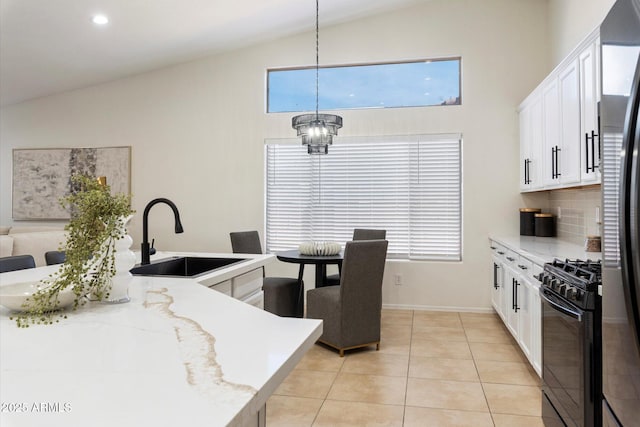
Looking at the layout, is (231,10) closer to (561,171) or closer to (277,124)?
(277,124)

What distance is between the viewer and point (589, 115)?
290cm

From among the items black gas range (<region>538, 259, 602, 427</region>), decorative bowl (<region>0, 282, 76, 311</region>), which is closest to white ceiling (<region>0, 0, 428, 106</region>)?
decorative bowl (<region>0, 282, 76, 311</region>)

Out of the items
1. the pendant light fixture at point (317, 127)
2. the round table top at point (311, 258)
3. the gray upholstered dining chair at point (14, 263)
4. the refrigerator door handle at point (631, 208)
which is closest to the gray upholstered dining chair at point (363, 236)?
the round table top at point (311, 258)

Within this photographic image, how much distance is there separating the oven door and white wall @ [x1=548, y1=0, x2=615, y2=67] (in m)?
2.35

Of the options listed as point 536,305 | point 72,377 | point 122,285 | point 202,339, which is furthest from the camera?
point 536,305

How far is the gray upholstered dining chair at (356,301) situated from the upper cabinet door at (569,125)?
1503mm

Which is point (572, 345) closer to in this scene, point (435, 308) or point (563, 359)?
point (563, 359)

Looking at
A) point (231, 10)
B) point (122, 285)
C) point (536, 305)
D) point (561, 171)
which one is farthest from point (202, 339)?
point (231, 10)

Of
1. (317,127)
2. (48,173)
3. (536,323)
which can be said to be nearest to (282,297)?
(317,127)

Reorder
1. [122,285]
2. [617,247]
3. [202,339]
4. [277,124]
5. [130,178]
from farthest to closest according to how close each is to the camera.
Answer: [130,178] < [277,124] < [122,285] < [202,339] < [617,247]

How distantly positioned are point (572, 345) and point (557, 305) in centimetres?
22

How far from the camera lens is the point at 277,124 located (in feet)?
18.4

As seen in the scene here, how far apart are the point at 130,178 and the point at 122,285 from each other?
491cm

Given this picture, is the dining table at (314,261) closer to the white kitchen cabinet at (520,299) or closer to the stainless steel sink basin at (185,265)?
the stainless steel sink basin at (185,265)
